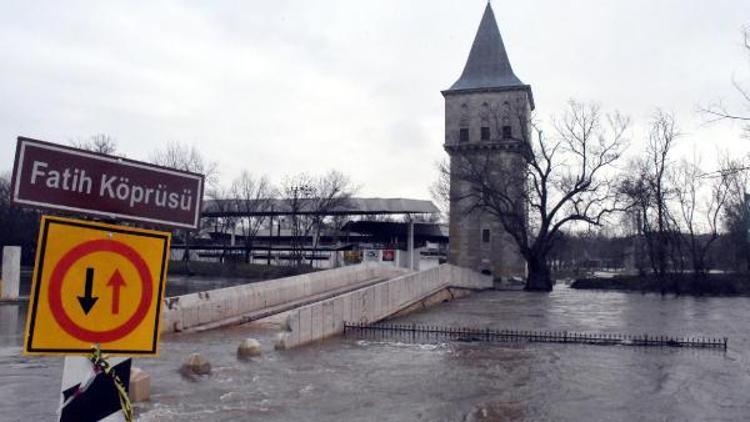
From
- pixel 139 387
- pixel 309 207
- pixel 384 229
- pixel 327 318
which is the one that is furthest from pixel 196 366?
pixel 309 207

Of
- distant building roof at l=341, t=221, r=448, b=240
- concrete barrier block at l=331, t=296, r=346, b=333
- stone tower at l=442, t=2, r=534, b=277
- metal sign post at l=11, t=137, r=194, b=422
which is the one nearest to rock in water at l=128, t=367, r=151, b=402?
metal sign post at l=11, t=137, r=194, b=422

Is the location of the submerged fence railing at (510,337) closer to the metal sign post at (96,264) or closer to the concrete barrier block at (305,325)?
the concrete barrier block at (305,325)

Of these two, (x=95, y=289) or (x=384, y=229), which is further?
(x=384, y=229)

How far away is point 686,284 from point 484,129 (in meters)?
24.0

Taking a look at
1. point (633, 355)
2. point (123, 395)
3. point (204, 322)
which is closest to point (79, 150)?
point (123, 395)

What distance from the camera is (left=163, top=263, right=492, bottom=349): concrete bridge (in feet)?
56.9

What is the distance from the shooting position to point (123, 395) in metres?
3.52

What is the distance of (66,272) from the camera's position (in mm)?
3416

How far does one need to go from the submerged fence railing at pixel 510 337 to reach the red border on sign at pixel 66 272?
47.8 feet

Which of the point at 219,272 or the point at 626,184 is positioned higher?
the point at 626,184

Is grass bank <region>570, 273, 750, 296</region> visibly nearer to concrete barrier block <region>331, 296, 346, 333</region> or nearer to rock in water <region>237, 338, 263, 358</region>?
concrete barrier block <region>331, 296, 346, 333</region>

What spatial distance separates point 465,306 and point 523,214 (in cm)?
1974

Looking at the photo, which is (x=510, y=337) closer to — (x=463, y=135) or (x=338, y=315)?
(x=338, y=315)

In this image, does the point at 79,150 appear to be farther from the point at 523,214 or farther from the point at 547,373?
the point at 523,214
